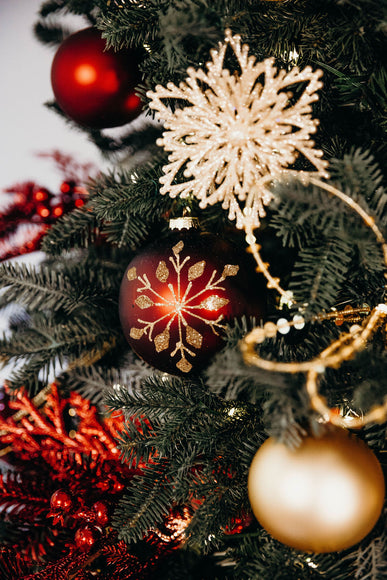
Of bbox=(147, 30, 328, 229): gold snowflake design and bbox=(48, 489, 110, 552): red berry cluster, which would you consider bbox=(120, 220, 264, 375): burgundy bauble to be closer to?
bbox=(147, 30, 328, 229): gold snowflake design

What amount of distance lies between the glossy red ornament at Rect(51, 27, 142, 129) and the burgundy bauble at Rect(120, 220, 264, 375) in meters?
0.27

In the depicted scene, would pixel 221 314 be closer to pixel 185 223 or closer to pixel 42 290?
pixel 185 223

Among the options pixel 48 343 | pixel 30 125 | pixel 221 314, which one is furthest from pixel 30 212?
pixel 221 314

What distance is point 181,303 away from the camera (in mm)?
567

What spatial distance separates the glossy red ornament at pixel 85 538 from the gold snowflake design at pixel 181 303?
0.27m

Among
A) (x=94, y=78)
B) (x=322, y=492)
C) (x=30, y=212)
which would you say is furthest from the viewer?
(x=30, y=212)

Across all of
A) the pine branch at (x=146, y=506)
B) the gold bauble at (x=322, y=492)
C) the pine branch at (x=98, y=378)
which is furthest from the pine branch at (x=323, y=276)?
the pine branch at (x=98, y=378)

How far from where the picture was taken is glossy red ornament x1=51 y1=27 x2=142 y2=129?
2.20 ft

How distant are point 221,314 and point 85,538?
1.24ft

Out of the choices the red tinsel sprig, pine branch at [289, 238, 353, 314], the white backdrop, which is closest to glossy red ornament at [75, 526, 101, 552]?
the red tinsel sprig

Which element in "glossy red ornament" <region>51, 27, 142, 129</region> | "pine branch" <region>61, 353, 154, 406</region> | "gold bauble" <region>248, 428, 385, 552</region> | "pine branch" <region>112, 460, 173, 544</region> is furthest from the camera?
"pine branch" <region>61, 353, 154, 406</region>

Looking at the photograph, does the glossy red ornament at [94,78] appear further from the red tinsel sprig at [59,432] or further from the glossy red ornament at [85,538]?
the glossy red ornament at [85,538]

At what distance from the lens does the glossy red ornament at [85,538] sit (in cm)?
60

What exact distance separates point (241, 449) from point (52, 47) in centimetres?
92
